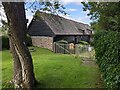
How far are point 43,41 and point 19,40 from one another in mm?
26598

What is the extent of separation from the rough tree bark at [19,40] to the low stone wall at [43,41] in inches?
903

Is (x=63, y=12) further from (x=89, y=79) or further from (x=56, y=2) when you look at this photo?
(x=89, y=79)

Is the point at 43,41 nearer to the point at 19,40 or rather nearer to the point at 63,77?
the point at 63,77

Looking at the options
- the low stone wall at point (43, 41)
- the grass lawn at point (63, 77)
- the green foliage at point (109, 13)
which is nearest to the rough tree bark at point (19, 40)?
the grass lawn at point (63, 77)

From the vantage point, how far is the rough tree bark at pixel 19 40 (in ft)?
35.2

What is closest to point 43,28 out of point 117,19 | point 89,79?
point 117,19

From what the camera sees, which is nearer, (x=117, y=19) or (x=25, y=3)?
(x=25, y=3)

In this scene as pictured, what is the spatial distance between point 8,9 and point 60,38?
95.6 ft

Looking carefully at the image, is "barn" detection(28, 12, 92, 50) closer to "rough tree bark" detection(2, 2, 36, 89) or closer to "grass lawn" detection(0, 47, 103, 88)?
"grass lawn" detection(0, 47, 103, 88)

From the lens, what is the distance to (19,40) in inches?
442

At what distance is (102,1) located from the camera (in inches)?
827

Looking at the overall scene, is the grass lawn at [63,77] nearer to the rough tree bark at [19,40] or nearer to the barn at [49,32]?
the rough tree bark at [19,40]

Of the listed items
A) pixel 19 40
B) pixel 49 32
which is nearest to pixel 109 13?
pixel 19 40

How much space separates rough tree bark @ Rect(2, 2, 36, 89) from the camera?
10.7 meters
